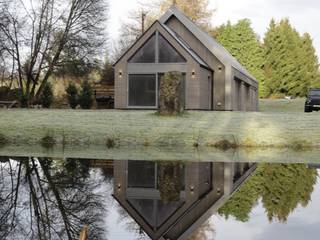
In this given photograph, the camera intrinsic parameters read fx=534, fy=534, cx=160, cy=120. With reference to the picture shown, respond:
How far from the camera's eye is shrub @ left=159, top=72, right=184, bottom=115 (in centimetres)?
2395

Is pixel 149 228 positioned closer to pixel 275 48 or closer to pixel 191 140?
pixel 191 140

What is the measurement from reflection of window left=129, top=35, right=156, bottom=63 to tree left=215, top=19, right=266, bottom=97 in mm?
35295

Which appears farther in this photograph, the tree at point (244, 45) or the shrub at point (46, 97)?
the tree at point (244, 45)

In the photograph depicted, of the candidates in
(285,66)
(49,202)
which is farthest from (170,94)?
(285,66)

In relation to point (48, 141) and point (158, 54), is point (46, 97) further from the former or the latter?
point (48, 141)

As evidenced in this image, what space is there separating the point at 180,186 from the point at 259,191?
149 cm

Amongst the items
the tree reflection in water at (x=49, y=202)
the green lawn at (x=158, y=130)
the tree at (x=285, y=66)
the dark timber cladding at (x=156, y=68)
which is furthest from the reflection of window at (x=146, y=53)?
the tree at (x=285, y=66)

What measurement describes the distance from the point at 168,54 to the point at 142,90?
2.56 meters

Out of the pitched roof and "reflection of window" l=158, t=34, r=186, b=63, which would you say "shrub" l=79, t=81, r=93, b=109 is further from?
"reflection of window" l=158, t=34, r=186, b=63

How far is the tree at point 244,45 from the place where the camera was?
6475 cm

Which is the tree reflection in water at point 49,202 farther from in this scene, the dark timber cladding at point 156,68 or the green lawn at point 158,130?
the dark timber cladding at point 156,68

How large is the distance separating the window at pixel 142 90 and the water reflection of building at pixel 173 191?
16.2 m

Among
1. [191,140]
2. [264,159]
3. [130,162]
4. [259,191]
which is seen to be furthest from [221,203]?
[191,140]

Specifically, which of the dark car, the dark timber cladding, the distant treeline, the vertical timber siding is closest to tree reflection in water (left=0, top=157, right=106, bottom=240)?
the dark timber cladding
